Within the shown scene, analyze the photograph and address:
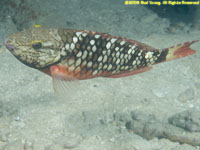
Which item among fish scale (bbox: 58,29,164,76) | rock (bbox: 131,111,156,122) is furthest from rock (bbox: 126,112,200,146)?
fish scale (bbox: 58,29,164,76)

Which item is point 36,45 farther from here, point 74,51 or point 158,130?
point 158,130

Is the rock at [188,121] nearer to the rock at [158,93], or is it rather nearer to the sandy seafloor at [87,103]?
the sandy seafloor at [87,103]

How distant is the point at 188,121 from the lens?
188 inches

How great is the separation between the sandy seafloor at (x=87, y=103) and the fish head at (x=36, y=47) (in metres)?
0.95

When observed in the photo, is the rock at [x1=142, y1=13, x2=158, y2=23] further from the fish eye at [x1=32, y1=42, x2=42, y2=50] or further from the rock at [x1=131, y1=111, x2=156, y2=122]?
the fish eye at [x1=32, y1=42, x2=42, y2=50]

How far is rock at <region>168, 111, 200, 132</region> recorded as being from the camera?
473cm

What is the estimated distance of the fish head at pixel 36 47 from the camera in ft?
9.89

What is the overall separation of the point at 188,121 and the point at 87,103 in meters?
2.14

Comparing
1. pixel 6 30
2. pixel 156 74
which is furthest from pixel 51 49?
pixel 6 30

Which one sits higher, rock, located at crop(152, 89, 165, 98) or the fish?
the fish

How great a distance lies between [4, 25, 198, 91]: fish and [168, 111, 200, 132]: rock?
197cm

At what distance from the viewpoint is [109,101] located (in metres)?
5.50

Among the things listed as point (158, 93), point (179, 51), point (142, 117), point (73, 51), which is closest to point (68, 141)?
point (142, 117)

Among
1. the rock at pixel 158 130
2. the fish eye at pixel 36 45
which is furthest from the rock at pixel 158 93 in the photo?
the fish eye at pixel 36 45
